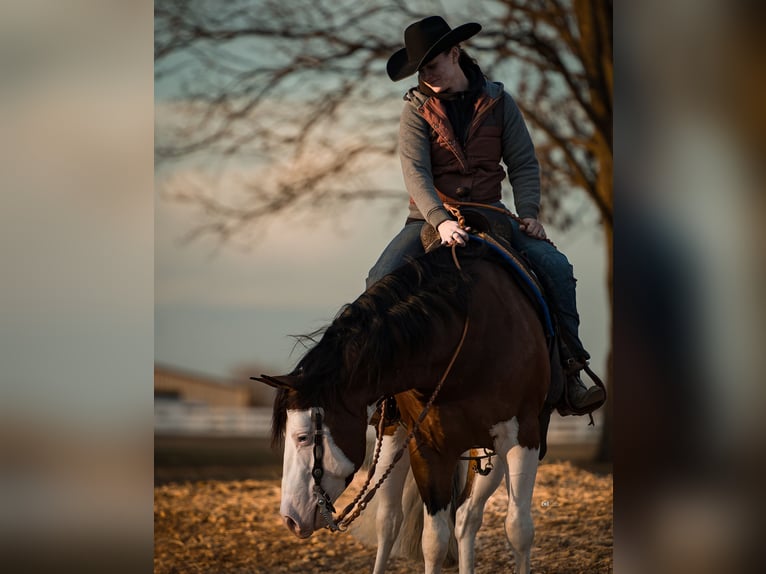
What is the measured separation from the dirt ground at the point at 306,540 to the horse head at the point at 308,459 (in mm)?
2736

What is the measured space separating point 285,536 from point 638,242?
3449 millimetres

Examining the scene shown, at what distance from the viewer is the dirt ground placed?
672cm

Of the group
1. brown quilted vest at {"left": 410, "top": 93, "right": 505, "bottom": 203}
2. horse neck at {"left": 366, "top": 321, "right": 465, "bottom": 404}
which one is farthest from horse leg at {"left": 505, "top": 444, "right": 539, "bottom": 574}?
brown quilted vest at {"left": 410, "top": 93, "right": 505, "bottom": 203}

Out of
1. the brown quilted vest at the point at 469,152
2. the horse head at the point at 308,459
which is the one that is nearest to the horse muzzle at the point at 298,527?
the horse head at the point at 308,459

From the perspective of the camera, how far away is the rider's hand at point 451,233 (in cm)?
429

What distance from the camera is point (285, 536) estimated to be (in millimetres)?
7059

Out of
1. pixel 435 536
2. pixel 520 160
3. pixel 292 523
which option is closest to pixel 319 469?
pixel 292 523

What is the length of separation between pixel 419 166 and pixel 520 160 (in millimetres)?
503

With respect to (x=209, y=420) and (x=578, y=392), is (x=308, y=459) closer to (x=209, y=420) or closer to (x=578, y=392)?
(x=578, y=392)

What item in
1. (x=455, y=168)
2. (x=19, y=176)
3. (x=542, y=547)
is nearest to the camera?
(x=19, y=176)

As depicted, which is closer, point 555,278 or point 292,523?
point 292,523

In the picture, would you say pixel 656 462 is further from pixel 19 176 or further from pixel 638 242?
pixel 19 176

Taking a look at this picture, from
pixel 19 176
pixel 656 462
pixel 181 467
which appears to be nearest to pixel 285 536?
pixel 181 467

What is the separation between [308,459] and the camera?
12.7 feet
